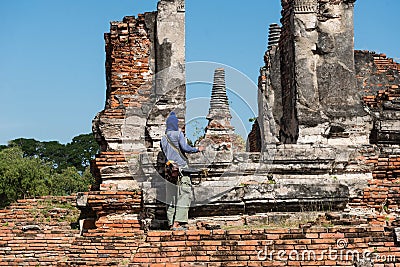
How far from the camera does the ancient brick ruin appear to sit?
784 cm

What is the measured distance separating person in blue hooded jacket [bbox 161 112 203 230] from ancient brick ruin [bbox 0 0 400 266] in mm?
310

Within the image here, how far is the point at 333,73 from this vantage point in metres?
11.4

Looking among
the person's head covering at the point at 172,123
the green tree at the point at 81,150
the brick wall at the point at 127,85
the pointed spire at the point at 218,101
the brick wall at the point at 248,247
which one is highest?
the green tree at the point at 81,150

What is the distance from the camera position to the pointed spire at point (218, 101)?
68.9 feet

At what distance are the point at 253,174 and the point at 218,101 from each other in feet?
38.0

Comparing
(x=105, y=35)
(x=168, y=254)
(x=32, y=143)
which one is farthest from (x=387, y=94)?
(x=32, y=143)

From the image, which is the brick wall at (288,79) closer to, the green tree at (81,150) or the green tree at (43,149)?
the green tree at (81,150)

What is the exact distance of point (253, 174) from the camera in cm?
995

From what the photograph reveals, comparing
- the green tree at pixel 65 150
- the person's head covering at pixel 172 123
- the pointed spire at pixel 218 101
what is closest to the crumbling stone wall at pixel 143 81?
the person's head covering at pixel 172 123

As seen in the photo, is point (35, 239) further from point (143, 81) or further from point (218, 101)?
point (218, 101)

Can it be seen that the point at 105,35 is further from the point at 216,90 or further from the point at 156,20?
the point at 216,90

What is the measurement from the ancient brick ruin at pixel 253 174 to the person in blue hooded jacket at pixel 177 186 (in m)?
0.31

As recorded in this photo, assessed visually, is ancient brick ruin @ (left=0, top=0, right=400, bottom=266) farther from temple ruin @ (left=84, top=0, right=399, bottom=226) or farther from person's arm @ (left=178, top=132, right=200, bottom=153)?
person's arm @ (left=178, top=132, right=200, bottom=153)

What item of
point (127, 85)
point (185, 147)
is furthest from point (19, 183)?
point (185, 147)
